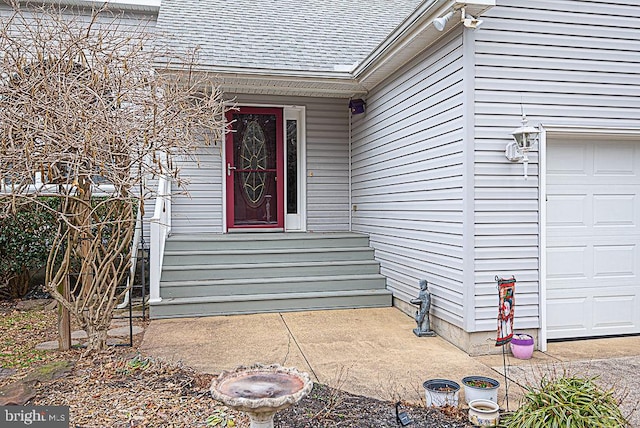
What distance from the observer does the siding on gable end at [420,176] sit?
4531 mm

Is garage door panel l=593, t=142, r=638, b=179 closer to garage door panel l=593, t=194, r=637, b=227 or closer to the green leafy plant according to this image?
garage door panel l=593, t=194, r=637, b=227

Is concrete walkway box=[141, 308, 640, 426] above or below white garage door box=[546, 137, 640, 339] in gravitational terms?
below

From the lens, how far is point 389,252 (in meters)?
6.30

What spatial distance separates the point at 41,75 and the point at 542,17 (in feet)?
14.2

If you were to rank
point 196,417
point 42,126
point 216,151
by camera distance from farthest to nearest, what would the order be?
point 216,151
point 42,126
point 196,417

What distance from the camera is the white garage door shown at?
4672mm

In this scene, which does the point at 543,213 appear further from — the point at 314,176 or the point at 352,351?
the point at 314,176

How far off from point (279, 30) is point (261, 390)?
6783 millimetres

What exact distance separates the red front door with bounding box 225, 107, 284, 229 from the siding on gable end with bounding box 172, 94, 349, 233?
19cm

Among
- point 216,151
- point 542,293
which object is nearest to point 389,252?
point 542,293

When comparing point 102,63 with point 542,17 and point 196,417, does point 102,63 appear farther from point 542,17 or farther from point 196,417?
point 542,17

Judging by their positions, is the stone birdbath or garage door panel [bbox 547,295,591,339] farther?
garage door panel [bbox 547,295,591,339]

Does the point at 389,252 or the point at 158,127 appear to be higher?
the point at 158,127

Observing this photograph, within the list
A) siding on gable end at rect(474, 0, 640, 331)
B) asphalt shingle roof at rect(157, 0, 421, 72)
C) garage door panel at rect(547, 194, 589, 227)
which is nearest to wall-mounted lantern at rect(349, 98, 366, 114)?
asphalt shingle roof at rect(157, 0, 421, 72)
